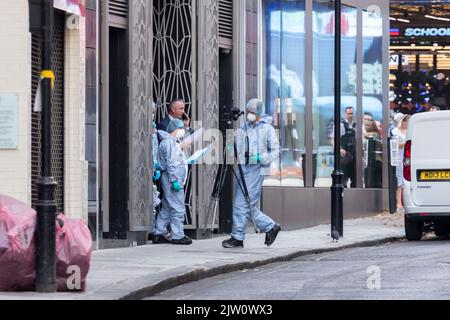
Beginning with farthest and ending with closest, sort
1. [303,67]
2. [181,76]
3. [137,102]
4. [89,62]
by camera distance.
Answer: [303,67] → [181,76] → [137,102] → [89,62]

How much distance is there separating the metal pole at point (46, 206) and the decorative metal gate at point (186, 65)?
8.59 meters

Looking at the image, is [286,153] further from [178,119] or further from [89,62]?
[89,62]

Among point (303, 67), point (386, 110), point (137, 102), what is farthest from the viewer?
point (386, 110)

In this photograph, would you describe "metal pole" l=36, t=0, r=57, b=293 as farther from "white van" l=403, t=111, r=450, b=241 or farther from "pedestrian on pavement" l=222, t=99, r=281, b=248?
"white van" l=403, t=111, r=450, b=241

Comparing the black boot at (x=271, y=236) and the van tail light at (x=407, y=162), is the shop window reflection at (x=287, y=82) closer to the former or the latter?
the van tail light at (x=407, y=162)

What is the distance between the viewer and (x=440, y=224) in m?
22.5

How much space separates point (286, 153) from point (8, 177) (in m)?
8.62

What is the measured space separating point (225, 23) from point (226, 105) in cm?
122

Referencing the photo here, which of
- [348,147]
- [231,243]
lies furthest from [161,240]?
[348,147]

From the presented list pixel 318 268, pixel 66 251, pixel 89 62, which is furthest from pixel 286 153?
pixel 66 251

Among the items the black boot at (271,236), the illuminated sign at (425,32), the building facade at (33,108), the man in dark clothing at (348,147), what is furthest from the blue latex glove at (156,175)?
the illuminated sign at (425,32)

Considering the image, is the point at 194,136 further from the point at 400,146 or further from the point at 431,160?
the point at 400,146

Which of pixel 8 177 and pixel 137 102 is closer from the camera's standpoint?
pixel 8 177

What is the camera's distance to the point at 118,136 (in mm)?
19281
